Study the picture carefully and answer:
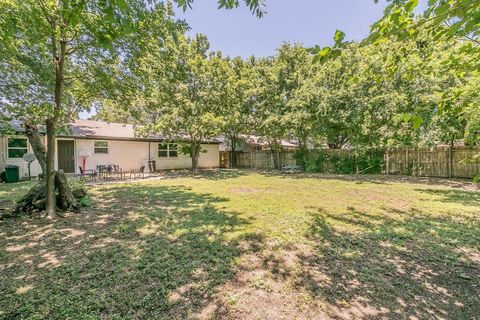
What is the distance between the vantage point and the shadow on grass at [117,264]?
2.71 metres

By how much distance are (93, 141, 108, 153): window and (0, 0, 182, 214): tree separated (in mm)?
7179

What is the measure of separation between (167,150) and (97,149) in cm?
526

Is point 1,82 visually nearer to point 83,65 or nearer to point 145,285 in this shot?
point 83,65

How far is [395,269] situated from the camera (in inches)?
139

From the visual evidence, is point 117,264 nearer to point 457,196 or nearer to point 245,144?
point 457,196

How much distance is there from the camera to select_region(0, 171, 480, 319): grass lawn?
8.87 ft

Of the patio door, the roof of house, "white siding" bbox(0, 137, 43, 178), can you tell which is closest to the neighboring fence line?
the roof of house

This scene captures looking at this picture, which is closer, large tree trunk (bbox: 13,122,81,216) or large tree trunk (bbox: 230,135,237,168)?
large tree trunk (bbox: 13,122,81,216)

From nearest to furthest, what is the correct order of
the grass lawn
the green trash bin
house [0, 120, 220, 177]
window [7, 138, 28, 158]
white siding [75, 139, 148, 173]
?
the grass lawn, the green trash bin, window [7, 138, 28, 158], house [0, 120, 220, 177], white siding [75, 139, 148, 173]

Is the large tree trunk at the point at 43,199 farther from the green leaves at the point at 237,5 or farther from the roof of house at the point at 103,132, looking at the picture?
the roof of house at the point at 103,132

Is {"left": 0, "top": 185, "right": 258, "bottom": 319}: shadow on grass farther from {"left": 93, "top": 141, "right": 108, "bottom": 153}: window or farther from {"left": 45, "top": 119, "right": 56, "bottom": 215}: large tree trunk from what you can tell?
{"left": 93, "top": 141, "right": 108, "bottom": 153}: window

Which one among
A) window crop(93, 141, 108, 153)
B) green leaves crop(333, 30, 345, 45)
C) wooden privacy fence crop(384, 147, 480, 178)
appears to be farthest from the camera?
window crop(93, 141, 108, 153)

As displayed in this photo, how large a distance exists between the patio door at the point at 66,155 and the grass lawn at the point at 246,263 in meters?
10.2

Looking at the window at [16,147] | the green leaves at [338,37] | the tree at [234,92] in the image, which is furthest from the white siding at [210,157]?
the green leaves at [338,37]
